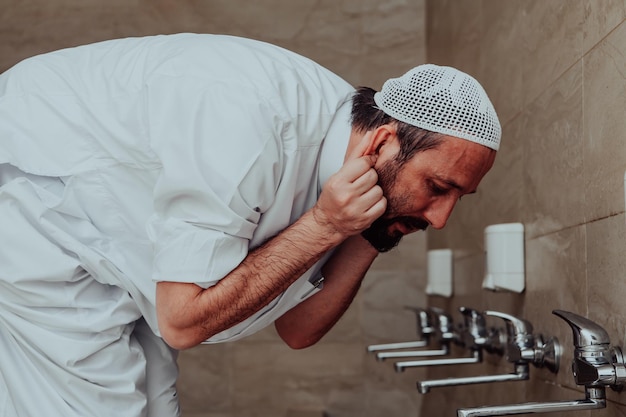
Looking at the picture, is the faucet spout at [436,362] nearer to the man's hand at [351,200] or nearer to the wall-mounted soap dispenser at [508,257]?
the wall-mounted soap dispenser at [508,257]

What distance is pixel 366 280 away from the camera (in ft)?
9.32

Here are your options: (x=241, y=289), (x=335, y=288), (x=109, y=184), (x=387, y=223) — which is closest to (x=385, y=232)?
(x=387, y=223)

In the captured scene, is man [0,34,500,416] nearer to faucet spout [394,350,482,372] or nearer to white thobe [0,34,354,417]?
white thobe [0,34,354,417]

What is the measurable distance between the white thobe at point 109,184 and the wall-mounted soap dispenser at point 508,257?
0.50 m

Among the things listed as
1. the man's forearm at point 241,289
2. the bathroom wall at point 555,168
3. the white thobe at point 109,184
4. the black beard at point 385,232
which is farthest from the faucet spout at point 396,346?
the man's forearm at point 241,289

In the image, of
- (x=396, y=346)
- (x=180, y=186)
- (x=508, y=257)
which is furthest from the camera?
(x=396, y=346)

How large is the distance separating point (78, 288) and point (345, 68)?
1.75 metres

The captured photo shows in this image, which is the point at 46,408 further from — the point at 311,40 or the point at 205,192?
the point at 311,40

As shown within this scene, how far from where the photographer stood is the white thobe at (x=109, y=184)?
46.1 inches

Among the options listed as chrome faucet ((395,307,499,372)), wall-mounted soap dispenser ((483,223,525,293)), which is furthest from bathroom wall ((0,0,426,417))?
wall-mounted soap dispenser ((483,223,525,293))

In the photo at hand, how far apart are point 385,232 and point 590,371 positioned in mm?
401

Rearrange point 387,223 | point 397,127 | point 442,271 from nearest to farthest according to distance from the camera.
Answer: point 397,127 → point 387,223 → point 442,271

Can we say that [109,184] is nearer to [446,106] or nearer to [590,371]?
[446,106]

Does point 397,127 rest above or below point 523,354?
above
